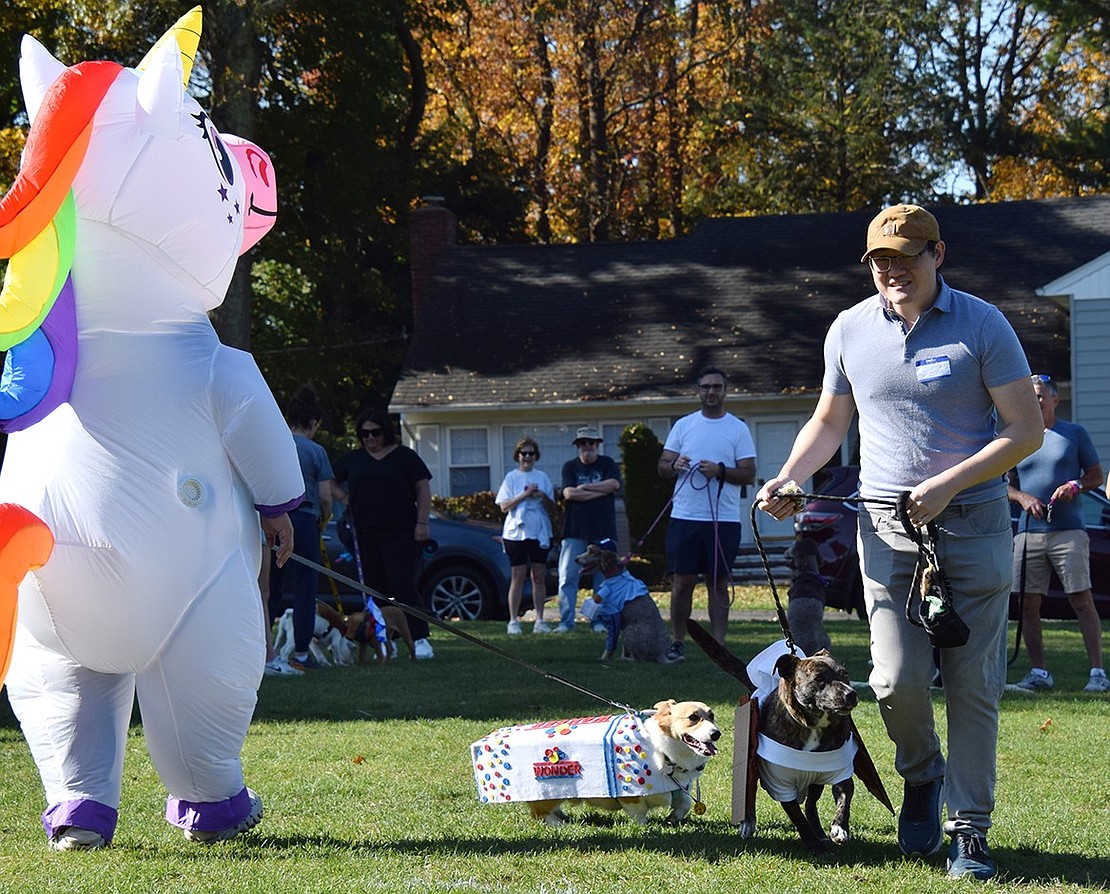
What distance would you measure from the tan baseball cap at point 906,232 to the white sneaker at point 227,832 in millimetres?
2888

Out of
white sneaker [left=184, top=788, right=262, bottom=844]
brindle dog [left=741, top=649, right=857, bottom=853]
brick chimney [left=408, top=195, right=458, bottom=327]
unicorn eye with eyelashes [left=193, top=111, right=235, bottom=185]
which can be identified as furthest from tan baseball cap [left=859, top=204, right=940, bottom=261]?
brick chimney [left=408, top=195, right=458, bottom=327]

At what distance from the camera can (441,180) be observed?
33.6m

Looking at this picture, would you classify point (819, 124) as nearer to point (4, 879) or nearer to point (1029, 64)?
point (1029, 64)

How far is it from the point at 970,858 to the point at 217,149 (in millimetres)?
3578

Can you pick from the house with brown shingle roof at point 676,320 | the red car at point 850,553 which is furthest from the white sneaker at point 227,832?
the house with brown shingle roof at point 676,320

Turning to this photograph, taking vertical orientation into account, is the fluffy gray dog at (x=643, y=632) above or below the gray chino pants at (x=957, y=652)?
below

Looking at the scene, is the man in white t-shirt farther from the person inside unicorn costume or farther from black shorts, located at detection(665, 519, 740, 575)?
the person inside unicorn costume

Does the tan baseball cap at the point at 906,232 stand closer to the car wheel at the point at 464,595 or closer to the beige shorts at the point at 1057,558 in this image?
the beige shorts at the point at 1057,558

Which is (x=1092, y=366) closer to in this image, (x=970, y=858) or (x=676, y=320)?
(x=676, y=320)

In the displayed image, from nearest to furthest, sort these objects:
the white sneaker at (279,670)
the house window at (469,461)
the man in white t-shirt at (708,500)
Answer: the man in white t-shirt at (708,500), the white sneaker at (279,670), the house window at (469,461)

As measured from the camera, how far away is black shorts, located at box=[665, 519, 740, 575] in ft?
34.9

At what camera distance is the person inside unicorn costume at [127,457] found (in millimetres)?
4867

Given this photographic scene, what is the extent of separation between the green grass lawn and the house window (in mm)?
15479

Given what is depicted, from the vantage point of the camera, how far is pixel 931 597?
459 centimetres
